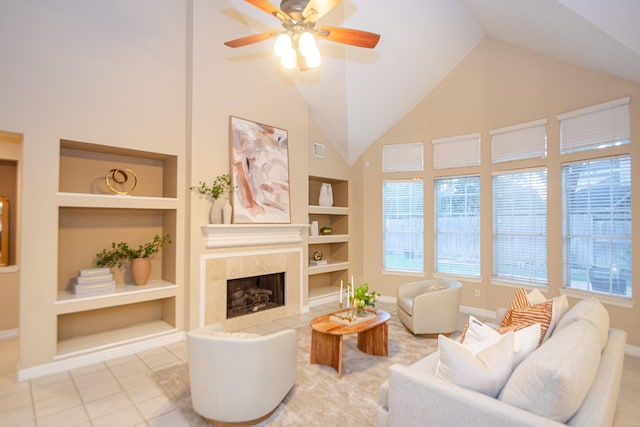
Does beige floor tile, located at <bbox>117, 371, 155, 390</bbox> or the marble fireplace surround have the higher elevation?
the marble fireplace surround

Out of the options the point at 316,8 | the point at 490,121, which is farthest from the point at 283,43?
the point at 490,121

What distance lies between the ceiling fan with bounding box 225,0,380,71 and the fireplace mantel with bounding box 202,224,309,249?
A: 2.20 m

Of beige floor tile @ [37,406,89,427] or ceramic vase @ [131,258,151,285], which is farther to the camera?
ceramic vase @ [131,258,151,285]

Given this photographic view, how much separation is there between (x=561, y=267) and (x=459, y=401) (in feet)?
12.2

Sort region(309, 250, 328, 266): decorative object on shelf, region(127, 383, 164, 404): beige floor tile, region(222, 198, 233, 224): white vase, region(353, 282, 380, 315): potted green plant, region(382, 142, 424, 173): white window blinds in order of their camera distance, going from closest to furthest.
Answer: region(127, 383, 164, 404): beige floor tile
region(353, 282, 380, 315): potted green plant
region(222, 198, 233, 224): white vase
region(382, 142, 424, 173): white window blinds
region(309, 250, 328, 266): decorative object on shelf

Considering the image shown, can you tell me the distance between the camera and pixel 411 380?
1734 mm

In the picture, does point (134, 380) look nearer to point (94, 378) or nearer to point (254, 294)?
point (94, 378)

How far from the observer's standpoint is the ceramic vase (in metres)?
3.90

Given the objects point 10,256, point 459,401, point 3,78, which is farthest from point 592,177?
point 10,256

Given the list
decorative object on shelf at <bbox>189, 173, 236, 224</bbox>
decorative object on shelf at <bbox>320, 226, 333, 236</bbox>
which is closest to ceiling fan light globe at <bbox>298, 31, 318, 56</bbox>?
decorative object on shelf at <bbox>189, 173, 236, 224</bbox>

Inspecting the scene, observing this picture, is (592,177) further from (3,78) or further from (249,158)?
(3,78)

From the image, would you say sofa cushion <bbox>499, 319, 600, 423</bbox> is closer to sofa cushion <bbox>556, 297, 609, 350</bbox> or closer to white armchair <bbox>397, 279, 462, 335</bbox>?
sofa cushion <bbox>556, 297, 609, 350</bbox>

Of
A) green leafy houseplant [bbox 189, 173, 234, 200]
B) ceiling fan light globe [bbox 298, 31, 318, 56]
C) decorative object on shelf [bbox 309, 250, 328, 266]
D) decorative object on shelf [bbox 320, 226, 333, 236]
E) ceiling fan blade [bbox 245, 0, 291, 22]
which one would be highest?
ceiling fan blade [bbox 245, 0, 291, 22]

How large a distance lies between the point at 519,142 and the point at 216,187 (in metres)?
4.19
